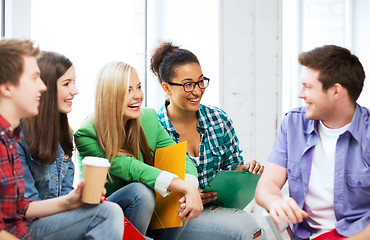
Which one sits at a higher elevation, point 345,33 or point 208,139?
point 345,33

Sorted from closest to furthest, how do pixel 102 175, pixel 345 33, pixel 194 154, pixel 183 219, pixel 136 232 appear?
1. pixel 102 175
2. pixel 136 232
3. pixel 183 219
4. pixel 194 154
5. pixel 345 33

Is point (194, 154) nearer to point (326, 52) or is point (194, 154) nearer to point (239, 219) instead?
point (239, 219)

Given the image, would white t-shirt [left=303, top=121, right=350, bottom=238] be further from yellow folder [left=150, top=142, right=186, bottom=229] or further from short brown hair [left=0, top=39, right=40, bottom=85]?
short brown hair [left=0, top=39, right=40, bottom=85]

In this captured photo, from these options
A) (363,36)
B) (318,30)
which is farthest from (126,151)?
(363,36)

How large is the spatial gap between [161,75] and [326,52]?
98cm

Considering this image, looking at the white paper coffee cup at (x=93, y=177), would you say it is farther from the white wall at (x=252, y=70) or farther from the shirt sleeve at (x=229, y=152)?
the white wall at (x=252, y=70)

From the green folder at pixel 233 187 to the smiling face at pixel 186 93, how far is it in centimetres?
40

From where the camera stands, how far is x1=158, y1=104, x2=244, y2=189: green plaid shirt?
2.38 m

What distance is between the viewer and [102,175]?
1459 millimetres

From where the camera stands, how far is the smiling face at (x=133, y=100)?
1.99 meters

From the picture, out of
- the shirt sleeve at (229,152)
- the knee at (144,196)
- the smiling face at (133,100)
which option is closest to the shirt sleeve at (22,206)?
the knee at (144,196)

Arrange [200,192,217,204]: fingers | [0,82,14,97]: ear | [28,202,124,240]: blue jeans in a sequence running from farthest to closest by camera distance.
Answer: [200,192,217,204]: fingers
[28,202,124,240]: blue jeans
[0,82,14,97]: ear

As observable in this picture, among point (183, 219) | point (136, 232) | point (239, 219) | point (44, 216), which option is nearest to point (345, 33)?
point (239, 219)

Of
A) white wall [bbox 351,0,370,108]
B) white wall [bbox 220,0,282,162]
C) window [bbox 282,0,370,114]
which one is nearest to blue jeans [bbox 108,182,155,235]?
white wall [bbox 220,0,282,162]
